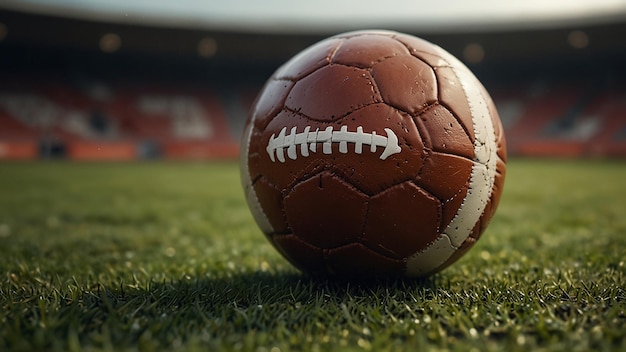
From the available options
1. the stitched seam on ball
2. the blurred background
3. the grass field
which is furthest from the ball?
the blurred background

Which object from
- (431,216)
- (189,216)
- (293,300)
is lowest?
(189,216)

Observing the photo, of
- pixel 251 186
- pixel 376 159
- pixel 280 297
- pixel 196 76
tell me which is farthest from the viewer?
pixel 196 76

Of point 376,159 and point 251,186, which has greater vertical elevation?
point 376,159

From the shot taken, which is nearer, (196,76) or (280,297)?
(280,297)

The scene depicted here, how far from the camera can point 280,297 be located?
2215 mm

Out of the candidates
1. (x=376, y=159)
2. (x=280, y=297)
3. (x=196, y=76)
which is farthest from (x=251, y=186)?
(x=196, y=76)

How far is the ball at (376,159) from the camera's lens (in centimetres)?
A: 211

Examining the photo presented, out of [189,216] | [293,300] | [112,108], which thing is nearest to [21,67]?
[112,108]

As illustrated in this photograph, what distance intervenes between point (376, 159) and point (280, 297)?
29.6 inches

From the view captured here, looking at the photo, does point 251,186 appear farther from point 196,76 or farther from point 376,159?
point 196,76

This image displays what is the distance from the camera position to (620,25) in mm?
25047

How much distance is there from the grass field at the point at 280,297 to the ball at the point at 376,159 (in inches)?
9.1

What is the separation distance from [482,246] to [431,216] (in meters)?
1.70

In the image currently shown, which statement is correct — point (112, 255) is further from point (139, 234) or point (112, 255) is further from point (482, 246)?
point (482, 246)
